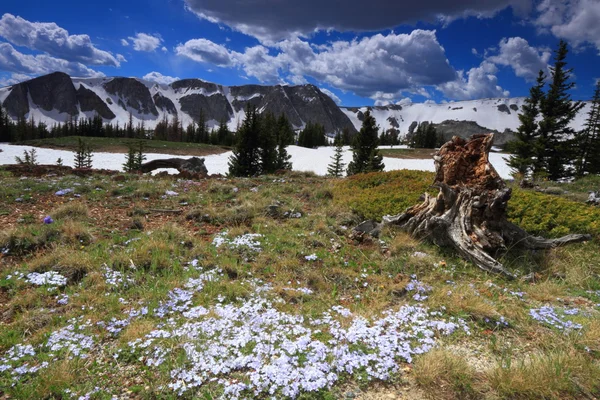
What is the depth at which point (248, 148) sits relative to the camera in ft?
78.2

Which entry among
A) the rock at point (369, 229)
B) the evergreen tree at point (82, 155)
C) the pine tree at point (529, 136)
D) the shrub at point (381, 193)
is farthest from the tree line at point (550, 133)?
the evergreen tree at point (82, 155)

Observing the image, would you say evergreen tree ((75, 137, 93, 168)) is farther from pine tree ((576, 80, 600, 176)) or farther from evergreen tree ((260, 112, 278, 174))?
pine tree ((576, 80, 600, 176))

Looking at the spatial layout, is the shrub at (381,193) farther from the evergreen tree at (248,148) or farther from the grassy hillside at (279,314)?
the evergreen tree at (248,148)

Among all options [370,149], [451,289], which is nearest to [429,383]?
[451,289]

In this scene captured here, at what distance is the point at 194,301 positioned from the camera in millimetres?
4328

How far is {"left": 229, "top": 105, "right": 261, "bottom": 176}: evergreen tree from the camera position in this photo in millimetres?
23344

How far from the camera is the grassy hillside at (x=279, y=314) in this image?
9.46 ft

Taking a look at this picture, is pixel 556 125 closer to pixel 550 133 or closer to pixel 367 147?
pixel 550 133

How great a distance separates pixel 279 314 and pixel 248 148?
21.0 m

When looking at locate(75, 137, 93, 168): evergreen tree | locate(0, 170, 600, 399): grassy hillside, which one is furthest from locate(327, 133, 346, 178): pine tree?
locate(0, 170, 600, 399): grassy hillside

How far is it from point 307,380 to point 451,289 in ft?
10.3

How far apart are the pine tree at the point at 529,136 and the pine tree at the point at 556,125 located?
520 mm

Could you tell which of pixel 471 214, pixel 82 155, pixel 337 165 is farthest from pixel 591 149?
pixel 82 155

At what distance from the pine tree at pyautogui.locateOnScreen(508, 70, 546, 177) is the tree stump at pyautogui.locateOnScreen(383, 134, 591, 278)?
22.9m
